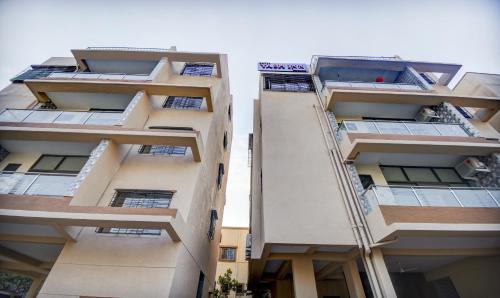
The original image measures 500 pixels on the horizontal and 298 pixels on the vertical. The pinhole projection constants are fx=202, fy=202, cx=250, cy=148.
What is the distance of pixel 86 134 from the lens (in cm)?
770

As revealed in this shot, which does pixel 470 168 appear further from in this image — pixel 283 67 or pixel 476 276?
pixel 283 67

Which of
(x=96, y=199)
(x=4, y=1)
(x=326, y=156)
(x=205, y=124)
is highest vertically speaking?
(x=205, y=124)

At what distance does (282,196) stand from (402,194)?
155 inches

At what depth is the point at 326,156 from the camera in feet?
30.9

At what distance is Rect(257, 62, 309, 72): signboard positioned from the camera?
579 inches

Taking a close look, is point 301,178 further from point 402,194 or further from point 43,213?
point 43,213

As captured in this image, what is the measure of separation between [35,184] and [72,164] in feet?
7.24

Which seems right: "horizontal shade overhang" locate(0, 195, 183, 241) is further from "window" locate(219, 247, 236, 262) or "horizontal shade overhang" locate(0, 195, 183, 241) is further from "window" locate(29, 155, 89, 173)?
"window" locate(219, 247, 236, 262)

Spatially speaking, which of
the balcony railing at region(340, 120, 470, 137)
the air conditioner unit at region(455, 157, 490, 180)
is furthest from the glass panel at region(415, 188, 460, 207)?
the air conditioner unit at region(455, 157, 490, 180)

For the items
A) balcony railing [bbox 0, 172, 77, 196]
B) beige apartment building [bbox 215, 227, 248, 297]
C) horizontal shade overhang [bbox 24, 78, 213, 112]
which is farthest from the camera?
beige apartment building [bbox 215, 227, 248, 297]

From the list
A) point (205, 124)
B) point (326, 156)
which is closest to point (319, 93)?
point (326, 156)

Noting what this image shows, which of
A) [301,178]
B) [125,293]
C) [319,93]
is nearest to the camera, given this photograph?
[125,293]

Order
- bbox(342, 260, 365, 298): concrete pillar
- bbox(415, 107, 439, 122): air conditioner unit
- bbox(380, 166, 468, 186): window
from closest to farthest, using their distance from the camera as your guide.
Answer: bbox(342, 260, 365, 298): concrete pillar, bbox(380, 166, 468, 186): window, bbox(415, 107, 439, 122): air conditioner unit

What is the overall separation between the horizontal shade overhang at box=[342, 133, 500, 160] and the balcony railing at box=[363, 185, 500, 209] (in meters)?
2.15
